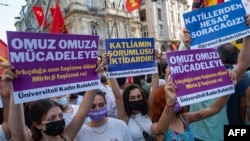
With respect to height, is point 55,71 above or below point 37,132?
above

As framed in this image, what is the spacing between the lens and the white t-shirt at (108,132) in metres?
2.38

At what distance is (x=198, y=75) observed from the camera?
2256 mm

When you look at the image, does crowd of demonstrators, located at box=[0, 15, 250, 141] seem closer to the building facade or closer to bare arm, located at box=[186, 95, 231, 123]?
bare arm, located at box=[186, 95, 231, 123]

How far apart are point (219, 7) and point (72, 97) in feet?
7.98

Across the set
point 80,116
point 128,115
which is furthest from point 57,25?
point 80,116

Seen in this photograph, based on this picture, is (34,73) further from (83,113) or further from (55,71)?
(83,113)

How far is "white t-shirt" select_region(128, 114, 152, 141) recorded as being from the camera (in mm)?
2668

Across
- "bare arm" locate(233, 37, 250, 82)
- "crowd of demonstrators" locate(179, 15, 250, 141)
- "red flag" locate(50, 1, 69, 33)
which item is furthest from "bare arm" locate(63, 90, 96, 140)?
"red flag" locate(50, 1, 69, 33)

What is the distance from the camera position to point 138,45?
3279mm

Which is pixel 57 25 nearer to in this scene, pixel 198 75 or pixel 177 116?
pixel 177 116

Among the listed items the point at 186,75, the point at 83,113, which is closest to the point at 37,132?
the point at 83,113

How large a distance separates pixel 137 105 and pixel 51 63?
115 centimetres

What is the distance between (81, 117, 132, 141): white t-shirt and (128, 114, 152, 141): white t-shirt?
208mm

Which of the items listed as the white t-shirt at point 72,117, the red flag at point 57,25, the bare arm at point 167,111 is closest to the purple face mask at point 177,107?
the bare arm at point 167,111
